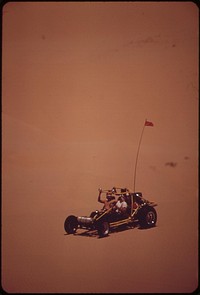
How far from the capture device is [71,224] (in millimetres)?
1546

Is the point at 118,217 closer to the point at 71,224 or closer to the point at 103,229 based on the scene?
the point at 103,229

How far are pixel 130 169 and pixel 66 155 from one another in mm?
250

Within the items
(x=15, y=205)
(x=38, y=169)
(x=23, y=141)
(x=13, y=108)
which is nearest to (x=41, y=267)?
(x=15, y=205)

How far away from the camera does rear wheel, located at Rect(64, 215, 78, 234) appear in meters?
1.54

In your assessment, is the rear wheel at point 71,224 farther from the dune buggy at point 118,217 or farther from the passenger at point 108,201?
the passenger at point 108,201

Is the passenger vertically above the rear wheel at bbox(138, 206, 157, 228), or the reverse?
the passenger

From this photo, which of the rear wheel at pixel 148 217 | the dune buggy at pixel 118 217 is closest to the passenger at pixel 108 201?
the dune buggy at pixel 118 217

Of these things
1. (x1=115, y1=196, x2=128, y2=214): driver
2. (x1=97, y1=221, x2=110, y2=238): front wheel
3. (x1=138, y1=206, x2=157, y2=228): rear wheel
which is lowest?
(x1=97, y1=221, x2=110, y2=238): front wheel

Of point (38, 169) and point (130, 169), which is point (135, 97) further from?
point (38, 169)

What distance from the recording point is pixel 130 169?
1570mm

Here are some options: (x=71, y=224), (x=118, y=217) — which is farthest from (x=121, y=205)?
(x=71, y=224)

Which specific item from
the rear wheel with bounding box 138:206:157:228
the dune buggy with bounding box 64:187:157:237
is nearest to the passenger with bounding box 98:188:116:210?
the dune buggy with bounding box 64:187:157:237

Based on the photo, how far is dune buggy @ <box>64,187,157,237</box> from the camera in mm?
1539

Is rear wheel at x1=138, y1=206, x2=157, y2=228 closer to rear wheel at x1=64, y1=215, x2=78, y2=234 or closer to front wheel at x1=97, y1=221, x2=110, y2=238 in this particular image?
front wheel at x1=97, y1=221, x2=110, y2=238
